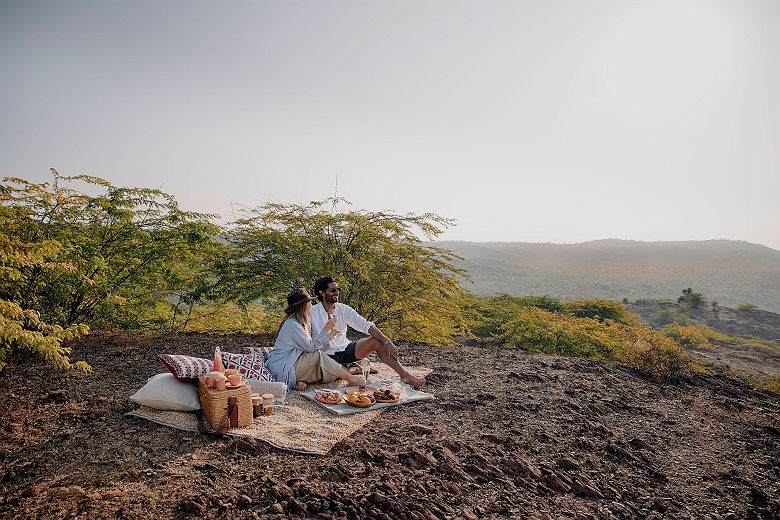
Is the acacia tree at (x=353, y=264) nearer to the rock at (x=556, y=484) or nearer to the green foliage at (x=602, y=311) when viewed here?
the rock at (x=556, y=484)

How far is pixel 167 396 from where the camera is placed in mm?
3770

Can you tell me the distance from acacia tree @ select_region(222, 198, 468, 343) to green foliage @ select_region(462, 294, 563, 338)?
4328 mm

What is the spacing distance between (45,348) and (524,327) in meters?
9.27

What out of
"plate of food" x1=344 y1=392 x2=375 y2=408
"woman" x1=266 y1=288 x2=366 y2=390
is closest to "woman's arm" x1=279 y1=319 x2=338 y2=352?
"woman" x1=266 y1=288 x2=366 y2=390

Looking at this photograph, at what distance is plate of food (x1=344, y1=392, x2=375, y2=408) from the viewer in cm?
429

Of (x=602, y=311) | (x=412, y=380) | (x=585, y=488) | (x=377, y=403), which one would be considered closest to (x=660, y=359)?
(x=412, y=380)

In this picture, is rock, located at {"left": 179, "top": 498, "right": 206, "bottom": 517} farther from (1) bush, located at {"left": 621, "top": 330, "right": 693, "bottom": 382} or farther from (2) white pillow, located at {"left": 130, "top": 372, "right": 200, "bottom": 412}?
(1) bush, located at {"left": 621, "top": 330, "right": 693, "bottom": 382}

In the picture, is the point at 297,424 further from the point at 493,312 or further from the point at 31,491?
the point at 493,312

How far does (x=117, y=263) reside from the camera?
6289mm

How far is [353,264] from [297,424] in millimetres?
3844

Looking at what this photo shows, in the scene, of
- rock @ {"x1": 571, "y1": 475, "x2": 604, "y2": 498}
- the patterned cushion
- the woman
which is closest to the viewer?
rock @ {"x1": 571, "y1": 475, "x2": 604, "y2": 498}

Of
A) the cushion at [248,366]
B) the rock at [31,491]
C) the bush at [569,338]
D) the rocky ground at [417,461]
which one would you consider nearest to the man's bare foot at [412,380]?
the rocky ground at [417,461]

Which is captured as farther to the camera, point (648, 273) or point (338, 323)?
point (648, 273)

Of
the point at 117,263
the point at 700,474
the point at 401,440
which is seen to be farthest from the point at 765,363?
the point at 117,263
